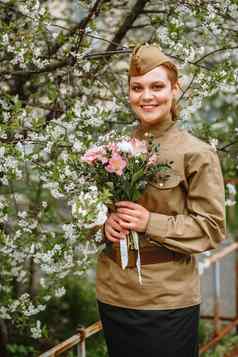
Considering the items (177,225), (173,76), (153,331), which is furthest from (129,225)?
(173,76)

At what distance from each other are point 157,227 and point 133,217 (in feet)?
0.32

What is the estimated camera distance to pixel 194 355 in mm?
2754

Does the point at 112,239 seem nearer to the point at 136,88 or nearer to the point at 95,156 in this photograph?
the point at 95,156

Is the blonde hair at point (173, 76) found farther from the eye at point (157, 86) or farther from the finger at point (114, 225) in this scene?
the finger at point (114, 225)

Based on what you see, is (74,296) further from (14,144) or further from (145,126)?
(145,126)

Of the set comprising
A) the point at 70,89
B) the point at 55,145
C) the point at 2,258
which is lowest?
the point at 2,258

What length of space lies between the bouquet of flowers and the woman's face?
168 mm

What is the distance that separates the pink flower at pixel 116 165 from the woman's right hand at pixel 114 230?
8.4 inches

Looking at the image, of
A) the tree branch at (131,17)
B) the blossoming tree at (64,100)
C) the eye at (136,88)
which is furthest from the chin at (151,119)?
the tree branch at (131,17)

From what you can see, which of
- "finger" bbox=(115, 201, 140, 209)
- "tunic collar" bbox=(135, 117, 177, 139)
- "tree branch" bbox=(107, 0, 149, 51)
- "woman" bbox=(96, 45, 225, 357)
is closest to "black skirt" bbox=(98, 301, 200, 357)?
"woman" bbox=(96, 45, 225, 357)

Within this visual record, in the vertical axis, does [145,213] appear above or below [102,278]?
above

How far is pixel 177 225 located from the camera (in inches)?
100

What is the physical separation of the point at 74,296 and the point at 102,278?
3.23 m

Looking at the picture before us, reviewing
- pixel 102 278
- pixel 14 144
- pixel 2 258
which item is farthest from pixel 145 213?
pixel 2 258
